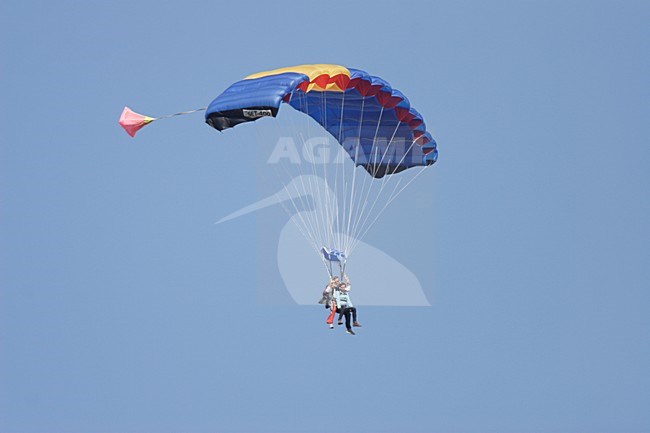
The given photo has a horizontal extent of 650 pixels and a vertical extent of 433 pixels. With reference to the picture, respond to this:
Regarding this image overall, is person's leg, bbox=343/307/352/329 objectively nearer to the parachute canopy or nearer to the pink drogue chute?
the parachute canopy

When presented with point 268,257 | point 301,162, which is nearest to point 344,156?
point 301,162

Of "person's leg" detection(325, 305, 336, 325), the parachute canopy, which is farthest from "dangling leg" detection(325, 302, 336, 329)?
the parachute canopy

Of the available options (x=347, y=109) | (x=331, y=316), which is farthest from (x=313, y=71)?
(x=331, y=316)

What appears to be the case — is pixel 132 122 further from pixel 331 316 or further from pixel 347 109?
pixel 331 316

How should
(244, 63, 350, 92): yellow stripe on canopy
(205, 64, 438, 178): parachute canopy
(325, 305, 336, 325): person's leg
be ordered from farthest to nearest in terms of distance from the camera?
(325, 305, 336, 325): person's leg → (244, 63, 350, 92): yellow stripe on canopy → (205, 64, 438, 178): parachute canopy

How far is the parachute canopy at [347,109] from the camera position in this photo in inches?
804

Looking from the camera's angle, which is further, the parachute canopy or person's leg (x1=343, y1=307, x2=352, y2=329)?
person's leg (x1=343, y1=307, x2=352, y2=329)

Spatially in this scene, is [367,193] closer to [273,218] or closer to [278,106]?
[273,218]

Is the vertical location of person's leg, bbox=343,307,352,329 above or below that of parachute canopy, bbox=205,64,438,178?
below

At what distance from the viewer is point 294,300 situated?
24.5 m

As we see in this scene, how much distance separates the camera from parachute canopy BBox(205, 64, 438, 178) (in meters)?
20.4

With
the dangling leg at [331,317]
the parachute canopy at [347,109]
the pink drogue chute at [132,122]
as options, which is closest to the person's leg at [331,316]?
the dangling leg at [331,317]

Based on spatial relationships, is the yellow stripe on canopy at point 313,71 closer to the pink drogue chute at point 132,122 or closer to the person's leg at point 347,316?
the pink drogue chute at point 132,122

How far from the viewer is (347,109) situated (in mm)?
23797
